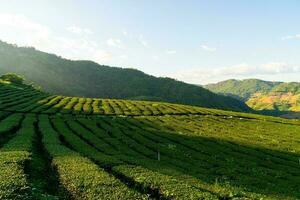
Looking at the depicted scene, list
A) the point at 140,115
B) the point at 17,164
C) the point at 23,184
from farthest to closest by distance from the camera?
the point at 140,115 < the point at 17,164 < the point at 23,184

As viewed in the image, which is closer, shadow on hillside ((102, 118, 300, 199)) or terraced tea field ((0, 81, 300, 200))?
terraced tea field ((0, 81, 300, 200))

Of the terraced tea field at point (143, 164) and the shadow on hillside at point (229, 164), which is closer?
the terraced tea field at point (143, 164)

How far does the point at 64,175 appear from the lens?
33969 millimetres

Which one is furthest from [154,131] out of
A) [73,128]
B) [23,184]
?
[23,184]

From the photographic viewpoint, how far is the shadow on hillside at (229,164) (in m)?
34.9

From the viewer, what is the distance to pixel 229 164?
155 ft

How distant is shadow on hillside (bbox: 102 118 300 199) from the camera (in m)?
34.9

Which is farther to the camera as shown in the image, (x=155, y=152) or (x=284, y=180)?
(x=155, y=152)

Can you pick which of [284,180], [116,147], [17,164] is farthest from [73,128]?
[284,180]

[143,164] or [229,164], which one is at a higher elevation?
[143,164]

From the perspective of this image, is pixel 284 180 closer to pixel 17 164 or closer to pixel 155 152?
pixel 155 152

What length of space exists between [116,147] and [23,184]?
25201 millimetres

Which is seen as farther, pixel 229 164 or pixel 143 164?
pixel 229 164

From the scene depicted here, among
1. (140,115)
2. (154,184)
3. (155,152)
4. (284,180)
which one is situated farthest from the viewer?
(140,115)
